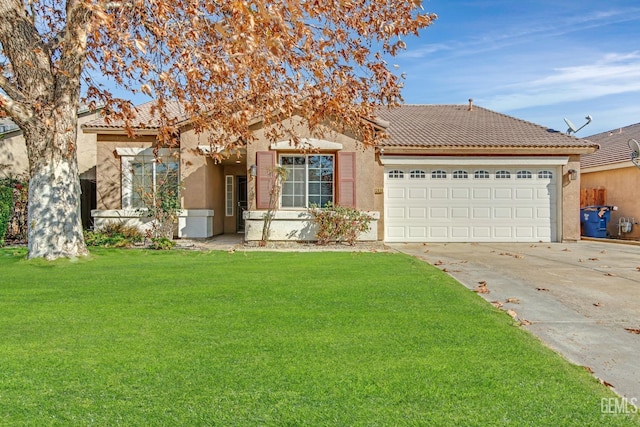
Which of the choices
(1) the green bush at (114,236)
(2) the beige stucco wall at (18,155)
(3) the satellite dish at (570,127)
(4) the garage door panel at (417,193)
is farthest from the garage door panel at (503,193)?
(2) the beige stucco wall at (18,155)

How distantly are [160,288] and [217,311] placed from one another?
1.83m

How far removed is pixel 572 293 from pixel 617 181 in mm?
13641

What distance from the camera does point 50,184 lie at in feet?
30.8

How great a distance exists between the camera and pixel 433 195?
15.0 meters

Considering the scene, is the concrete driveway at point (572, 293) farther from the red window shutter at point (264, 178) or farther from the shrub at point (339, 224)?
the red window shutter at point (264, 178)

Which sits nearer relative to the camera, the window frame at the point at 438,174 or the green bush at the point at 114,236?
the green bush at the point at 114,236

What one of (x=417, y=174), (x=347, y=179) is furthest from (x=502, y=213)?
(x=347, y=179)

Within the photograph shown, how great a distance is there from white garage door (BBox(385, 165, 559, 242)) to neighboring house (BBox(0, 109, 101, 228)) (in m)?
11.6

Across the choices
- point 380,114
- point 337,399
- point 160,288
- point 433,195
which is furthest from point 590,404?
point 380,114

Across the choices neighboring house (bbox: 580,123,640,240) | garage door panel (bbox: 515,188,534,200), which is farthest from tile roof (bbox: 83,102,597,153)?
neighboring house (bbox: 580,123,640,240)

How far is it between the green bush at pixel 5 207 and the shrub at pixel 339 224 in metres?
9.02

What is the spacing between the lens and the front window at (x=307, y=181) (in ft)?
46.0

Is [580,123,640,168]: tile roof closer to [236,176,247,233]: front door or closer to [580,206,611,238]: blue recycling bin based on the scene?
[580,206,611,238]: blue recycling bin

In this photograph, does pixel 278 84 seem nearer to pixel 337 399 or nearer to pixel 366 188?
pixel 366 188
